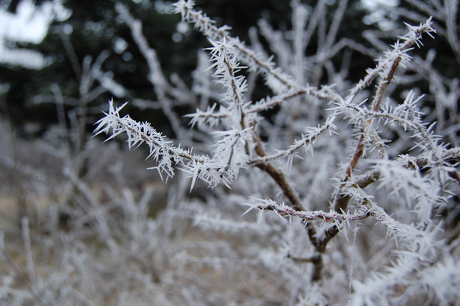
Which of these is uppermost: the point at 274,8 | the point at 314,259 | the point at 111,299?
the point at 274,8

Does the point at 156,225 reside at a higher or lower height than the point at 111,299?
higher

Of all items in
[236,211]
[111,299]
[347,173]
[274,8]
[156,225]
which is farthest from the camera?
[274,8]

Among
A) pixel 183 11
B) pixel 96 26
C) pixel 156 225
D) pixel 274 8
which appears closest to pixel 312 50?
pixel 274 8

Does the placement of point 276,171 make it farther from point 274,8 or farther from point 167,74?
point 274,8

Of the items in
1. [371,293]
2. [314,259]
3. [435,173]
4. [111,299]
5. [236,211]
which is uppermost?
[435,173]

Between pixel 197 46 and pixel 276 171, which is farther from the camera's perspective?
pixel 197 46

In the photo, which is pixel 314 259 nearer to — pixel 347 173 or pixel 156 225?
pixel 347 173

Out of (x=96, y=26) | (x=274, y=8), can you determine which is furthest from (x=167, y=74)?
(x=274, y=8)

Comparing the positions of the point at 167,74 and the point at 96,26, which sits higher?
the point at 96,26

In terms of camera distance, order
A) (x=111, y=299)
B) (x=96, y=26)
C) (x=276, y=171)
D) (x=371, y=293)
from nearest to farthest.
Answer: (x=371, y=293)
(x=276, y=171)
(x=111, y=299)
(x=96, y=26)
